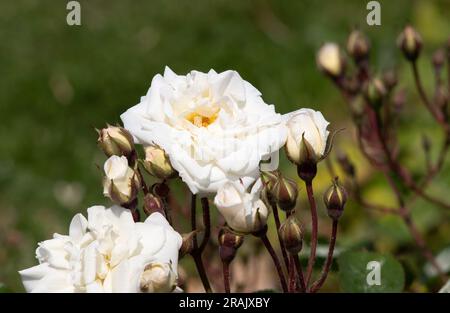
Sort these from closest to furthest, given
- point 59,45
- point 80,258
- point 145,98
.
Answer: point 80,258 → point 145,98 → point 59,45

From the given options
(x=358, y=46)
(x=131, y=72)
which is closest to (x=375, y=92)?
(x=358, y=46)

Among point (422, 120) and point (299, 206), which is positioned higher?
point (422, 120)

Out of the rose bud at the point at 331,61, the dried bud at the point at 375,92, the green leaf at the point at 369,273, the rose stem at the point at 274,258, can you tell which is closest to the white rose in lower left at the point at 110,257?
the rose stem at the point at 274,258

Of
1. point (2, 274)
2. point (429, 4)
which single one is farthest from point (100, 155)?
point (429, 4)

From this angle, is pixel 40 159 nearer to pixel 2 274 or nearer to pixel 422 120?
pixel 2 274

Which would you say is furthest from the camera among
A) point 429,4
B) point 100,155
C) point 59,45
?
point 59,45

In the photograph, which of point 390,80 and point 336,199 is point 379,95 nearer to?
point 390,80

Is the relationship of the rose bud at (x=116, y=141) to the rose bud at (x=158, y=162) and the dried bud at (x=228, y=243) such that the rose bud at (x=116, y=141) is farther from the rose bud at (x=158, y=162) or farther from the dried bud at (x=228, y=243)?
the dried bud at (x=228, y=243)
